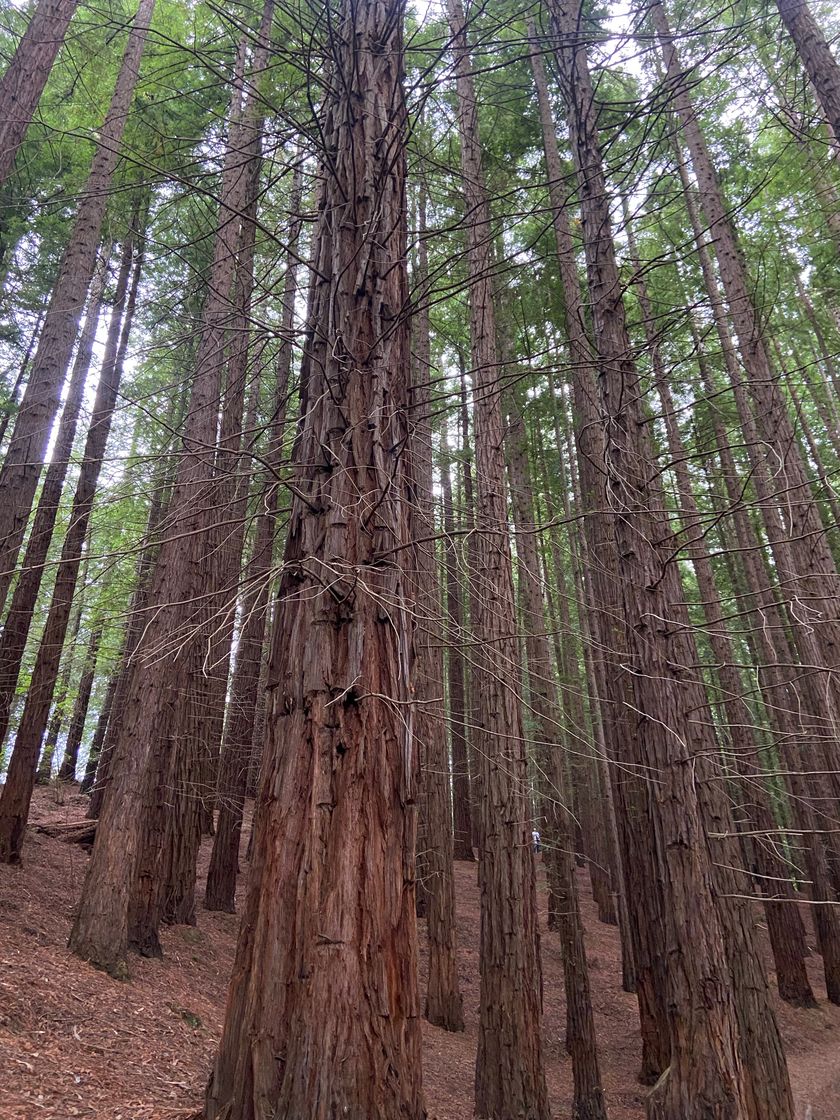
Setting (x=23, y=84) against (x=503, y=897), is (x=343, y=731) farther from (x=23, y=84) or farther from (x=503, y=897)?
(x=23, y=84)

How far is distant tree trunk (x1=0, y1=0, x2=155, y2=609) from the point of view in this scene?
6383 mm

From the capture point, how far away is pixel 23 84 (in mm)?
6371

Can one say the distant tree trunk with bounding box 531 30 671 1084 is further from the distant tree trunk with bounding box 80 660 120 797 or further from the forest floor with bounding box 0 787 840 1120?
the distant tree trunk with bounding box 80 660 120 797

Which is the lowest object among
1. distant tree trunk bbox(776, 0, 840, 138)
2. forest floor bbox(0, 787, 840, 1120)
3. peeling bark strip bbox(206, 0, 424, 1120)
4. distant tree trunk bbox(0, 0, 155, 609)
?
forest floor bbox(0, 787, 840, 1120)

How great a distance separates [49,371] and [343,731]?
643 centimetres

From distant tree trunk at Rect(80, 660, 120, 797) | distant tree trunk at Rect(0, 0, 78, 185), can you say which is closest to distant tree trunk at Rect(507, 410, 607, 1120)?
distant tree trunk at Rect(0, 0, 78, 185)

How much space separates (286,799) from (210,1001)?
5776mm

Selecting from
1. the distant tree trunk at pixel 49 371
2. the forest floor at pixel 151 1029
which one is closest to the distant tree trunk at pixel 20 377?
the distant tree trunk at pixel 49 371

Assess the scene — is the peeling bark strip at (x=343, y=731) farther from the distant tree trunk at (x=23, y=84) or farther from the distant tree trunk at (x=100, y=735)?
the distant tree trunk at (x=100, y=735)

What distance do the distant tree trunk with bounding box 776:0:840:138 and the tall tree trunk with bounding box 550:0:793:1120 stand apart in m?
2.64

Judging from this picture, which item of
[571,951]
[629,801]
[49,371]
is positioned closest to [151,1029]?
[571,951]

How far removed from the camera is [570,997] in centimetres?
708

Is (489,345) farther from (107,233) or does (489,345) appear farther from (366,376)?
(107,233)

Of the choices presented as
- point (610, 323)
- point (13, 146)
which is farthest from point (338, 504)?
point (13, 146)
